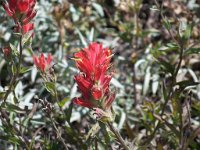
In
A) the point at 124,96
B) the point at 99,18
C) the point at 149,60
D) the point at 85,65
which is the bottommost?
the point at 124,96

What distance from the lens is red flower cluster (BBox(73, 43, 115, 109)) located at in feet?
4.73

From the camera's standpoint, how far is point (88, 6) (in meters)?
3.60

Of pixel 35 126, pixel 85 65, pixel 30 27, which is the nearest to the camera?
pixel 85 65

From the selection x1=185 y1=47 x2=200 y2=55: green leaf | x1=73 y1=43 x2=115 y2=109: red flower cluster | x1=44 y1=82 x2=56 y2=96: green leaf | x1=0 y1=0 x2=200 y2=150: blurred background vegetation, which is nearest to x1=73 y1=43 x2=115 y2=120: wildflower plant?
x1=73 y1=43 x2=115 y2=109: red flower cluster

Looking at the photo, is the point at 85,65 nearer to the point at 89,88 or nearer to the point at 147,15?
the point at 89,88

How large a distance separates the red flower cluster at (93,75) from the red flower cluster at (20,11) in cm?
35

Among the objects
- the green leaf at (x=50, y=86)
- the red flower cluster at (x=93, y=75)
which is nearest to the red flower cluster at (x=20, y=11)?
the green leaf at (x=50, y=86)

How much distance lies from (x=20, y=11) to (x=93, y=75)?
445mm

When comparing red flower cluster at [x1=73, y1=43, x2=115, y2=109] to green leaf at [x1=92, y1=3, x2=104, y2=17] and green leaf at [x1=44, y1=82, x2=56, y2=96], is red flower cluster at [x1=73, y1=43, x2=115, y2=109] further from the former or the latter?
green leaf at [x1=92, y1=3, x2=104, y2=17]

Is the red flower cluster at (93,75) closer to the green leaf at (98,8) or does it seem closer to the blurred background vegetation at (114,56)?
the blurred background vegetation at (114,56)

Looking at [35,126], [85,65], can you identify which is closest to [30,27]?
[85,65]

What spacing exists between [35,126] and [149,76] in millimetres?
872

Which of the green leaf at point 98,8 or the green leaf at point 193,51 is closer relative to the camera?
the green leaf at point 193,51

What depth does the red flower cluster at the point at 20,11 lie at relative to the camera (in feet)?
5.46
